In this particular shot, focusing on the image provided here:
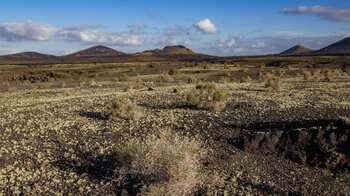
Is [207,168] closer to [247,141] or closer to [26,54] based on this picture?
[247,141]

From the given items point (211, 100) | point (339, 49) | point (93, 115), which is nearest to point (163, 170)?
point (93, 115)

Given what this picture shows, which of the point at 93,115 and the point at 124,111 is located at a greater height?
the point at 124,111

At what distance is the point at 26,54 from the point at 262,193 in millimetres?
204023

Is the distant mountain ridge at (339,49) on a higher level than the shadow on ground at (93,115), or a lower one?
higher

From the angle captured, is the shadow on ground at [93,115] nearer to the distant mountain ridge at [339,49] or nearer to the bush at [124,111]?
the bush at [124,111]

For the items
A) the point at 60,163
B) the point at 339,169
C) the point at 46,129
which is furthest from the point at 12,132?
the point at 339,169

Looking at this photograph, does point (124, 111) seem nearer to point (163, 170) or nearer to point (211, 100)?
point (211, 100)

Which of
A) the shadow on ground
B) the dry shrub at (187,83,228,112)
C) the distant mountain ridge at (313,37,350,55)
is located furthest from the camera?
the distant mountain ridge at (313,37,350,55)

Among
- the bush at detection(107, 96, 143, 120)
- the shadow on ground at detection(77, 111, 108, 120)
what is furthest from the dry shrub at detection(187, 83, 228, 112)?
the shadow on ground at detection(77, 111, 108, 120)

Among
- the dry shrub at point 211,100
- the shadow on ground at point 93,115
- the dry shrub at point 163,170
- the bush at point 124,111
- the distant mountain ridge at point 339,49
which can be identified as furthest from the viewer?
the distant mountain ridge at point 339,49

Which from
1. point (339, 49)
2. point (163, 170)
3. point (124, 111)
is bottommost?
point (163, 170)

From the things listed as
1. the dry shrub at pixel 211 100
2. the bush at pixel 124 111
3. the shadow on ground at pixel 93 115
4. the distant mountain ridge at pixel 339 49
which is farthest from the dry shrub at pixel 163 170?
the distant mountain ridge at pixel 339 49

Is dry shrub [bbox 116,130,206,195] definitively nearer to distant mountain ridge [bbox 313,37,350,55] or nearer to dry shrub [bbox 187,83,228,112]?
dry shrub [bbox 187,83,228,112]

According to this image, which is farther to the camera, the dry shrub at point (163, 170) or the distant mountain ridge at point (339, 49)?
the distant mountain ridge at point (339, 49)
